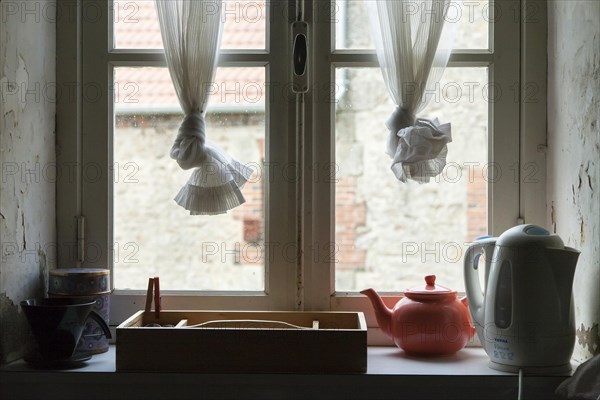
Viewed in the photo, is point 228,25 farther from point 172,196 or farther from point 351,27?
point 172,196

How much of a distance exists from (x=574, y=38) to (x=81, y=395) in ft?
4.40

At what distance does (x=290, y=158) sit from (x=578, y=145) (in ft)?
2.19

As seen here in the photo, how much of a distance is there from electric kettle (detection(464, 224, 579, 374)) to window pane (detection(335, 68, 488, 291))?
275 mm

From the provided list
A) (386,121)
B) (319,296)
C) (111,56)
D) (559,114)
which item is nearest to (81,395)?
(319,296)

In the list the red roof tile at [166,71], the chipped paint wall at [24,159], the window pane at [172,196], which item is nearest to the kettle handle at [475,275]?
the window pane at [172,196]

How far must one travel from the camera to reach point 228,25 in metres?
1.70

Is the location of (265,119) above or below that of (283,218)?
above

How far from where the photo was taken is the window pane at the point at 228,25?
5.58 ft

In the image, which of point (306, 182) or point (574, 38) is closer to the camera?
point (574, 38)

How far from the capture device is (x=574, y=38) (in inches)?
59.5

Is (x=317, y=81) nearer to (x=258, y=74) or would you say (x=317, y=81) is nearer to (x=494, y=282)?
(x=258, y=74)

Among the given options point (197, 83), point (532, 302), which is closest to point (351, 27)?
point (197, 83)

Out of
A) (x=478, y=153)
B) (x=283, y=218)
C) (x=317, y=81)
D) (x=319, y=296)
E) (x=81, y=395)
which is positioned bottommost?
(x=81, y=395)

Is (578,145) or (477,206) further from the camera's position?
(477,206)
